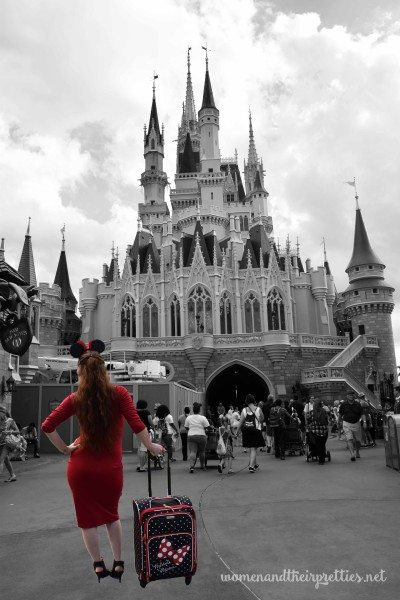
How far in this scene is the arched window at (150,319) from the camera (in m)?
43.8

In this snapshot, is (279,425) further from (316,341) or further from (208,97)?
(208,97)

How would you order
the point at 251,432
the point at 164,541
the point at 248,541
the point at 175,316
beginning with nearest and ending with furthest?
1. the point at 164,541
2. the point at 248,541
3. the point at 251,432
4. the point at 175,316

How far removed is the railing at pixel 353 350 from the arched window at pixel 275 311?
7262 mm

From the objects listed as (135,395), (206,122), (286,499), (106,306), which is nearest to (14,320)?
(135,395)

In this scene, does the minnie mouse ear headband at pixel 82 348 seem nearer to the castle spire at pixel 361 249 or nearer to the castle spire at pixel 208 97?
the castle spire at pixel 361 249

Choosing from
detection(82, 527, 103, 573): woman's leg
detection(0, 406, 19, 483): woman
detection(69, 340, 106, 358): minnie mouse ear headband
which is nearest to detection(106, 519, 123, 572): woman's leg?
detection(82, 527, 103, 573): woman's leg

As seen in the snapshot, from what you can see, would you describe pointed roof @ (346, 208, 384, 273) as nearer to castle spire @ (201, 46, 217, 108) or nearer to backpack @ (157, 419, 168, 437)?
castle spire @ (201, 46, 217, 108)

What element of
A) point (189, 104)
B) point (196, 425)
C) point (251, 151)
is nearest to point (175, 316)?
point (196, 425)

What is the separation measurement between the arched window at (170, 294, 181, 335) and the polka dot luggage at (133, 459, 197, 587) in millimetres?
39632

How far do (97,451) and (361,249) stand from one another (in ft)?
151

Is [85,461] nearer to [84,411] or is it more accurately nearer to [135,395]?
[84,411]

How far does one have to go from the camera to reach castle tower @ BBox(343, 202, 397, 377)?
42375 millimetres

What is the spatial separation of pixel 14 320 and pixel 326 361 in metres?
29.0

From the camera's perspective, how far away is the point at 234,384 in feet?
145
